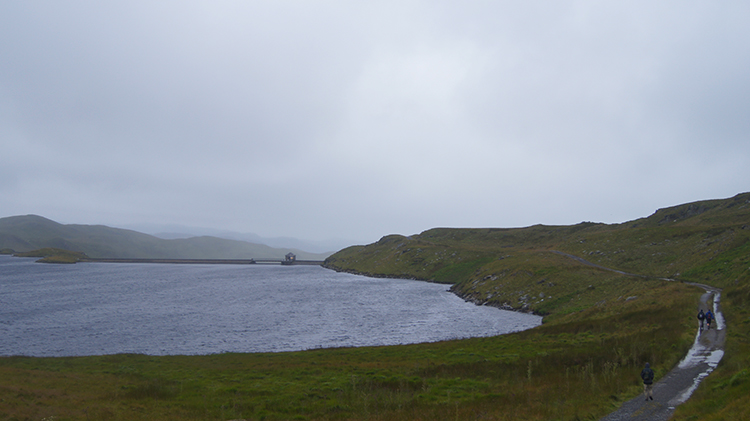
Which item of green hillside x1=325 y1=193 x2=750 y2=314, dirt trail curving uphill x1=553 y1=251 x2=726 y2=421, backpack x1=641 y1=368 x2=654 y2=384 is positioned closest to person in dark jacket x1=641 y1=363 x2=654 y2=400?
backpack x1=641 y1=368 x2=654 y2=384

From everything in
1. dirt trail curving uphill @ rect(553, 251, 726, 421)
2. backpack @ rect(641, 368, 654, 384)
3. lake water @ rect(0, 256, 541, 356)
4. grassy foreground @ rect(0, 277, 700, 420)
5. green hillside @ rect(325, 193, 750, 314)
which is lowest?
lake water @ rect(0, 256, 541, 356)

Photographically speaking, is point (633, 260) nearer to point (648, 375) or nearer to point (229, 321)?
Answer: point (648, 375)

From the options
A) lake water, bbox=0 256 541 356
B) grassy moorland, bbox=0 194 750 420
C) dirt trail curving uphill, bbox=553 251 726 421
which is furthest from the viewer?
lake water, bbox=0 256 541 356

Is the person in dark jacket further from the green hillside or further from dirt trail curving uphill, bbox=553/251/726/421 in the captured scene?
the green hillside

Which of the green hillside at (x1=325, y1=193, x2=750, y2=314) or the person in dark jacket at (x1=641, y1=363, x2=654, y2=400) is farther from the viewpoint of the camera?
the green hillside at (x1=325, y1=193, x2=750, y2=314)

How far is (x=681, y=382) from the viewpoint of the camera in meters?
24.3

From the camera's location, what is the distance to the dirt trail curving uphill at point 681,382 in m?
20.1

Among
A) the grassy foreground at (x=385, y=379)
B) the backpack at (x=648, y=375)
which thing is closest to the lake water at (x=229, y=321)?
the grassy foreground at (x=385, y=379)

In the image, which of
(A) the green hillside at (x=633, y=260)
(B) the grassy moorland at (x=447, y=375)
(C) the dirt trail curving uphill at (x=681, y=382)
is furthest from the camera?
(A) the green hillside at (x=633, y=260)

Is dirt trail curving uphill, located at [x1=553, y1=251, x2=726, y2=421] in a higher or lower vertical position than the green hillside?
lower

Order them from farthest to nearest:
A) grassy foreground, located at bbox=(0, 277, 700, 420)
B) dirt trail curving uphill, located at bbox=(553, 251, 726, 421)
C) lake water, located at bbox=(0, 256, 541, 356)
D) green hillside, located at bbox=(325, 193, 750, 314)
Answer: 1. green hillside, located at bbox=(325, 193, 750, 314)
2. lake water, located at bbox=(0, 256, 541, 356)
3. grassy foreground, located at bbox=(0, 277, 700, 420)
4. dirt trail curving uphill, located at bbox=(553, 251, 726, 421)

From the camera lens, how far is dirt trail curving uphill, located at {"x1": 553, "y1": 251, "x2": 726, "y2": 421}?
20.1 metres

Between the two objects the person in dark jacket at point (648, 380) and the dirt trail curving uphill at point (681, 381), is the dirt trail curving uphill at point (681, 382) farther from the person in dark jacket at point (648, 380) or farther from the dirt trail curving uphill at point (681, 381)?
the person in dark jacket at point (648, 380)

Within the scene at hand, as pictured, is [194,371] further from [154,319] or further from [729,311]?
[729,311]
